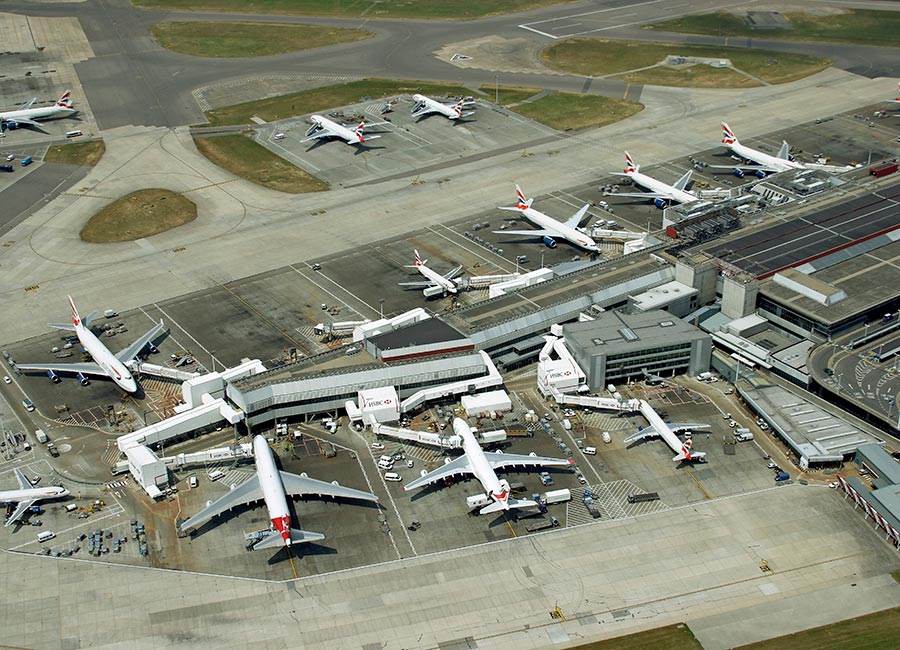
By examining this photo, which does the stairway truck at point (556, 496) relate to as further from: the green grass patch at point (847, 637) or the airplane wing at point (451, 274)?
the airplane wing at point (451, 274)

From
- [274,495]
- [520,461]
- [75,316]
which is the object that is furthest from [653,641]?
[75,316]

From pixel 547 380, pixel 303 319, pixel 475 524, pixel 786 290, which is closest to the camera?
pixel 475 524

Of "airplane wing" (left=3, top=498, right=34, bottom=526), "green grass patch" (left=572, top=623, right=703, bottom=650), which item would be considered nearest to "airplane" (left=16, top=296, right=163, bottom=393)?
"airplane wing" (left=3, top=498, right=34, bottom=526)

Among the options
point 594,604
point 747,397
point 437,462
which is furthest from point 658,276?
point 594,604

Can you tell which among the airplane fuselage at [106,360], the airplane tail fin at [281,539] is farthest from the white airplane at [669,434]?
the airplane fuselage at [106,360]

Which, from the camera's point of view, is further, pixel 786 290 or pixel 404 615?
pixel 786 290

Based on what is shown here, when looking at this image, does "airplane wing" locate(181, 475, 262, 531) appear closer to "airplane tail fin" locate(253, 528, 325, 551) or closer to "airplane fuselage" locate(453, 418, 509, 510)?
"airplane tail fin" locate(253, 528, 325, 551)

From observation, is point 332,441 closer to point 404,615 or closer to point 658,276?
point 404,615
